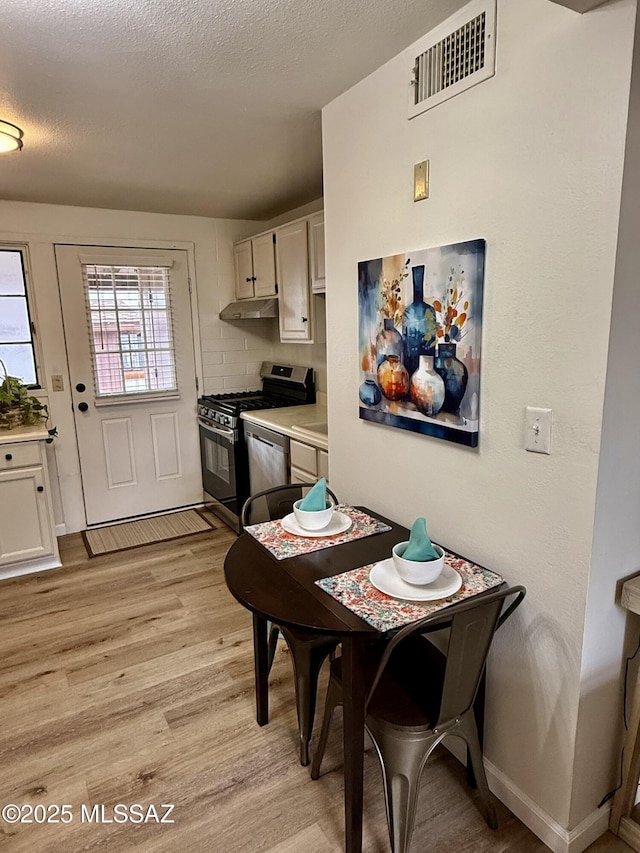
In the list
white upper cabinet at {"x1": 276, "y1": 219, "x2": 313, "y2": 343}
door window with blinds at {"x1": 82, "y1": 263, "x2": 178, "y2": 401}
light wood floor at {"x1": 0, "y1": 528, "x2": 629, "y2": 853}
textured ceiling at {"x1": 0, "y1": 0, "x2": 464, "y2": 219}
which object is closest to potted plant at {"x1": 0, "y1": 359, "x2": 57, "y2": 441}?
door window with blinds at {"x1": 82, "y1": 263, "x2": 178, "y2": 401}

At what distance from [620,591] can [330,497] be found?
3.78 feet

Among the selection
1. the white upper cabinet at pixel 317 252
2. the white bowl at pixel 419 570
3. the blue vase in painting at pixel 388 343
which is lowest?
the white bowl at pixel 419 570

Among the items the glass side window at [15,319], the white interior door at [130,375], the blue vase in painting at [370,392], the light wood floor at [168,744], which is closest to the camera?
the light wood floor at [168,744]

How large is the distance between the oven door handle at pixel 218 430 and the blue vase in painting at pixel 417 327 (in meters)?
2.06

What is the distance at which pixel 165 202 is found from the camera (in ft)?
11.9

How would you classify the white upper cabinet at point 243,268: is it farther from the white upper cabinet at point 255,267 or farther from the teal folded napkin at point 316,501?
the teal folded napkin at point 316,501

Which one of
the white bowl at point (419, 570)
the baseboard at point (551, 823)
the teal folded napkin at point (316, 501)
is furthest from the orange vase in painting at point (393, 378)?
the baseboard at point (551, 823)

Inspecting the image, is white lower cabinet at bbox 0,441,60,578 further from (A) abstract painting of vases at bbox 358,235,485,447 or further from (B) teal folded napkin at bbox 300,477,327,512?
(A) abstract painting of vases at bbox 358,235,485,447

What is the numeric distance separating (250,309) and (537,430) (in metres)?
2.84

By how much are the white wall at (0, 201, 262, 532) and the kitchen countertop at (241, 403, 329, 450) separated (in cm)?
97

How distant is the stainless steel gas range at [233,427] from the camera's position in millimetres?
3664

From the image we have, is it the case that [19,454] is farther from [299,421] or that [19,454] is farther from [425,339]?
[425,339]

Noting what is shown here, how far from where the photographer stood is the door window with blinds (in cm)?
387

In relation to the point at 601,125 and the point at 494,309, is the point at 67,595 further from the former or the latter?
the point at 601,125
